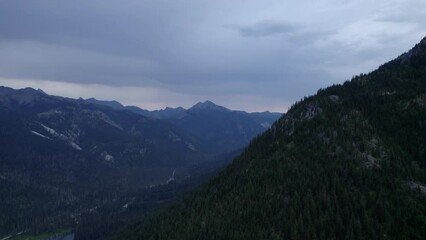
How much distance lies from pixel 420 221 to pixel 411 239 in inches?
484

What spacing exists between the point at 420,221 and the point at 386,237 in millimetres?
18356

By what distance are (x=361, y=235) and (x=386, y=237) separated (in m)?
10.4

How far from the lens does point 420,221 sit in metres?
200

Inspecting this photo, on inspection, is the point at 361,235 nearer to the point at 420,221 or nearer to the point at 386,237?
the point at 386,237

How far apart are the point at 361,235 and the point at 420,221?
27044 mm

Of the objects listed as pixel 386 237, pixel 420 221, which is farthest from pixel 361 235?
pixel 420 221

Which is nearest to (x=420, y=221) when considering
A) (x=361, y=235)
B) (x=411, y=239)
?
(x=411, y=239)

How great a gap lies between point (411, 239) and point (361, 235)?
20393 millimetres

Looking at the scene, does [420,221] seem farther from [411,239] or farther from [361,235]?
[361,235]

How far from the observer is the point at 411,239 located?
192 metres

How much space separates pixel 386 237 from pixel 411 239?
32.8ft

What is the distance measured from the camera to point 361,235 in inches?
7854
